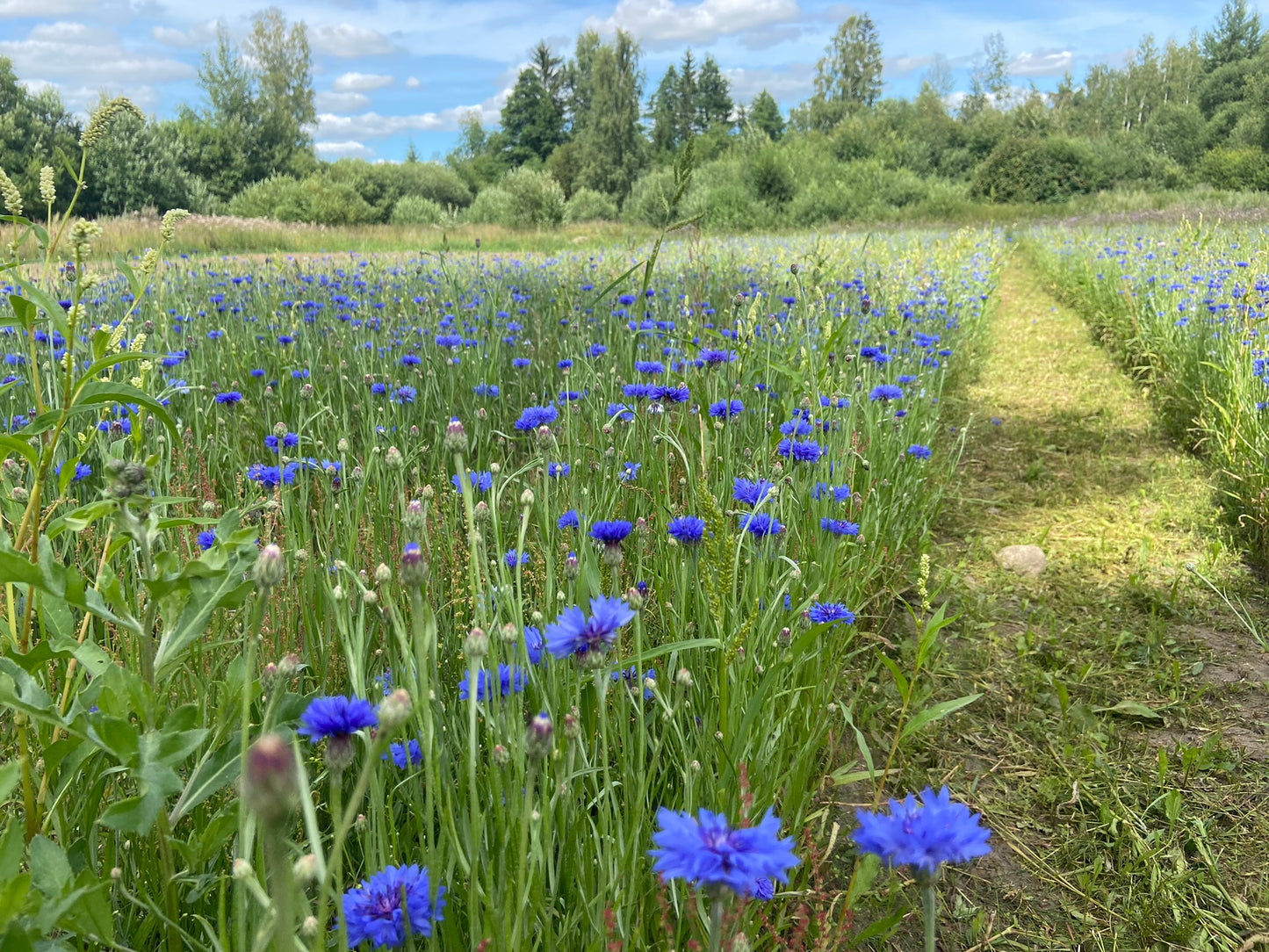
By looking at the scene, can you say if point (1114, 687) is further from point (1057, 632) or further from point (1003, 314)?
point (1003, 314)

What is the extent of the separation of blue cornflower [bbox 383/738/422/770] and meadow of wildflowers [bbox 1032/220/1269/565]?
2850 mm

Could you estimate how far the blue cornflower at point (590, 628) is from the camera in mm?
841

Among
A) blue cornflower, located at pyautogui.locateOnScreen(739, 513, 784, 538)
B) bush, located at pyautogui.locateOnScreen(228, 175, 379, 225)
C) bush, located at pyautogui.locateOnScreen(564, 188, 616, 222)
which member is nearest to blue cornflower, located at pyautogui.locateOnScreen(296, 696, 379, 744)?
blue cornflower, located at pyautogui.locateOnScreen(739, 513, 784, 538)

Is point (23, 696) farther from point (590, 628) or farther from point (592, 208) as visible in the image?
point (592, 208)

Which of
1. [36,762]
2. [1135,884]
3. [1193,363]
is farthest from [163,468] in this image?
[1193,363]

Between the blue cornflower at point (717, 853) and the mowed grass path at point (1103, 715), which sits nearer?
the blue cornflower at point (717, 853)

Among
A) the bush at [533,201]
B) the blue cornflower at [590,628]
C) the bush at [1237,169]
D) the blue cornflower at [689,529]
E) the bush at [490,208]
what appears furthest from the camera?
the bush at [1237,169]

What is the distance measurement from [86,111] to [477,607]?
0.98 meters

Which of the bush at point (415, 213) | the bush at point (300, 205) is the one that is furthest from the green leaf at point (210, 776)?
the bush at point (300, 205)

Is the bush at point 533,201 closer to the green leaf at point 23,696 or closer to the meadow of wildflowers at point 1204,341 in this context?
the meadow of wildflowers at point 1204,341

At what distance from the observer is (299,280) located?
523cm

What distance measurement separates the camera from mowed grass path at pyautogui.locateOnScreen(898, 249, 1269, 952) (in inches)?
55.7

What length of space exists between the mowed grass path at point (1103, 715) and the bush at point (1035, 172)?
83.9 feet

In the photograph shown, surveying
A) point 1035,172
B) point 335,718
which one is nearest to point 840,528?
point 335,718
